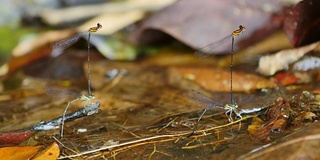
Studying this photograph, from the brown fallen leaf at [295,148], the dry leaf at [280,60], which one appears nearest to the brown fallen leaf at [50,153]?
the brown fallen leaf at [295,148]

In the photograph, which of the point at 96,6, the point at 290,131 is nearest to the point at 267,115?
the point at 290,131

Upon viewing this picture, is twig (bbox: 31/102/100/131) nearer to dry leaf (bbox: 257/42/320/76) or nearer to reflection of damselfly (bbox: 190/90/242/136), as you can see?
reflection of damselfly (bbox: 190/90/242/136)

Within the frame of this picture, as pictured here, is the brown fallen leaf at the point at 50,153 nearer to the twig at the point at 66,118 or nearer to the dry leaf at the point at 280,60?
the twig at the point at 66,118

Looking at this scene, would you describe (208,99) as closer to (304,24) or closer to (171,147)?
(171,147)

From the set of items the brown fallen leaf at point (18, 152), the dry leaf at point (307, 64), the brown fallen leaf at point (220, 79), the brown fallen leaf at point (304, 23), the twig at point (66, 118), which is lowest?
the brown fallen leaf at point (18, 152)

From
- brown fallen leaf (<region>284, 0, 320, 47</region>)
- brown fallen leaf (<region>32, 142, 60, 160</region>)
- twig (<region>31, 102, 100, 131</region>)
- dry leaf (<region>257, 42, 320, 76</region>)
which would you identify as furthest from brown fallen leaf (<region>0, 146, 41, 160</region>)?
brown fallen leaf (<region>284, 0, 320, 47</region>)

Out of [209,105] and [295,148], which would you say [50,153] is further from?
[295,148]

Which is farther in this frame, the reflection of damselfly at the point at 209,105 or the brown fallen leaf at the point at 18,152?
the reflection of damselfly at the point at 209,105

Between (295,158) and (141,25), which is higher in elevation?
(141,25)
